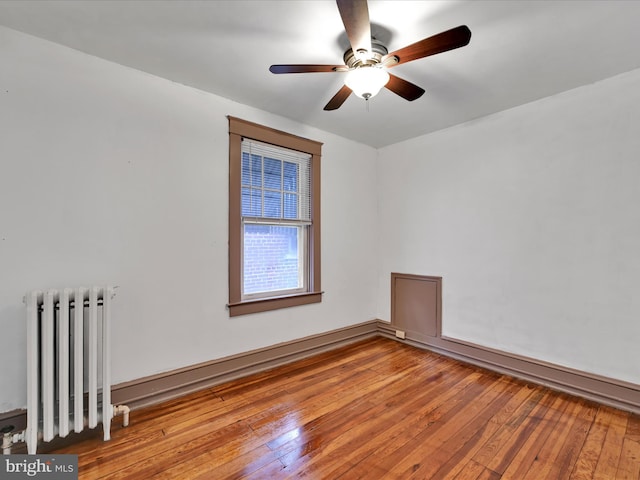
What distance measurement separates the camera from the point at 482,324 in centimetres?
307

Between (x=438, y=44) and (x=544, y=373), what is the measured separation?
2799 millimetres

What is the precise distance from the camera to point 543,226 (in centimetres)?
267

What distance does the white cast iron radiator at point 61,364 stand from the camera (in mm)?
1651

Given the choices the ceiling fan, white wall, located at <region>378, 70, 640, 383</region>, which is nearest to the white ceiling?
the ceiling fan

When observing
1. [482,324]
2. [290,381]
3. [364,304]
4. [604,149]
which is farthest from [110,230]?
[604,149]

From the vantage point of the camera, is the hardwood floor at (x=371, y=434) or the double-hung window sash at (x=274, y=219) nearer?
the hardwood floor at (x=371, y=434)

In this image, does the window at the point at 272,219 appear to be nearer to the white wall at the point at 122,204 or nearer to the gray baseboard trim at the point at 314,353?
the white wall at the point at 122,204

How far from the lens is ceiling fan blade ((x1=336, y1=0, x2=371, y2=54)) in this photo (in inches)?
52.2

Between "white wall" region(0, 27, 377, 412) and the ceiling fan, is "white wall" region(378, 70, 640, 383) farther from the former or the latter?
"white wall" region(0, 27, 377, 412)

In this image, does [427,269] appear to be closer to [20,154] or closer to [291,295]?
[291,295]

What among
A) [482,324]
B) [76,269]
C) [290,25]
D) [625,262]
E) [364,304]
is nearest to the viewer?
[290,25]

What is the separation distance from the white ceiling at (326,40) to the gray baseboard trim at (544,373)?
93.6 inches

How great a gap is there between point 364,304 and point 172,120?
2.94m

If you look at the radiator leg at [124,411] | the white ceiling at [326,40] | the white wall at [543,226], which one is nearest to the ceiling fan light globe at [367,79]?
the white ceiling at [326,40]
